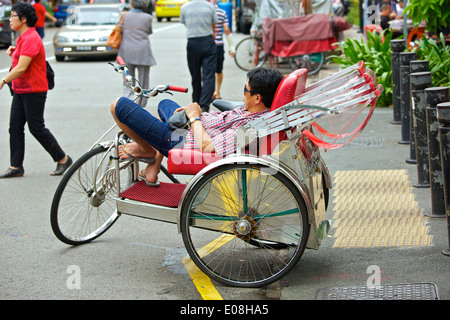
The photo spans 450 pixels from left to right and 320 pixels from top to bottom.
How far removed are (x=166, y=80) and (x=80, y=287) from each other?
11.1 m

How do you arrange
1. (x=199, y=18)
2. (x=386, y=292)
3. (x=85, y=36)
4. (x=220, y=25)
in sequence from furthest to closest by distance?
(x=85, y=36) < (x=220, y=25) < (x=199, y=18) < (x=386, y=292)

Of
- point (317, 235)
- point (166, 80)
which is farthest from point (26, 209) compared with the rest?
point (166, 80)

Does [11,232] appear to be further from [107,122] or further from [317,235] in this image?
[107,122]

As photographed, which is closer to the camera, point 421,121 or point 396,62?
point 421,121

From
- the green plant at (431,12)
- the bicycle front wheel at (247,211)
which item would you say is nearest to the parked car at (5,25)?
the green plant at (431,12)

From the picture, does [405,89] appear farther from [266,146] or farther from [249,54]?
[249,54]

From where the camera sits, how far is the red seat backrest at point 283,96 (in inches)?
177

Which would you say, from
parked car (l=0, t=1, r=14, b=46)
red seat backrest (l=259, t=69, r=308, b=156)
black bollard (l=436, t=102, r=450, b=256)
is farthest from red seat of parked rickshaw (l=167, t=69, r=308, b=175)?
parked car (l=0, t=1, r=14, b=46)

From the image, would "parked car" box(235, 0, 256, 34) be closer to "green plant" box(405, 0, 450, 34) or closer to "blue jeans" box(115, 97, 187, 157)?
"green plant" box(405, 0, 450, 34)

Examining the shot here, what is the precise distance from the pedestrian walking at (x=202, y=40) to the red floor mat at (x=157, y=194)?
19.0 feet

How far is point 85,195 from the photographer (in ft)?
18.2

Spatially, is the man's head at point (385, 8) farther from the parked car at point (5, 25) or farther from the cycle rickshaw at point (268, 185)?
the parked car at point (5, 25)

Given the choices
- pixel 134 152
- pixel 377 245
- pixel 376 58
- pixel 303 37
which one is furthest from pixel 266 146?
pixel 303 37

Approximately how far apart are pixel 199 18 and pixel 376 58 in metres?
3.11
